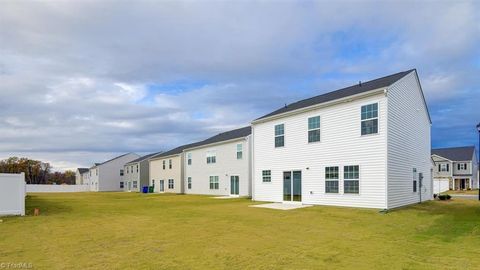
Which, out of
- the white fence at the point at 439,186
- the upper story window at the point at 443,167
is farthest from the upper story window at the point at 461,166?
the white fence at the point at 439,186

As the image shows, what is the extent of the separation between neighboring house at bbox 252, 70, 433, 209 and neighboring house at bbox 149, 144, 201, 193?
20.9 m

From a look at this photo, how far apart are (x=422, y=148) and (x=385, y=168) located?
787cm

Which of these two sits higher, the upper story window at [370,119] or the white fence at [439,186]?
the upper story window at [370,119]

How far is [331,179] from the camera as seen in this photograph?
20.3 metres

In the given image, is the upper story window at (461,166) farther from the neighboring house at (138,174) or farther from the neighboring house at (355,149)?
the neighboring house at (138,174)

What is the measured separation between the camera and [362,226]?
41.8ft

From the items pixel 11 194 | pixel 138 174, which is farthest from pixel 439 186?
pixel 11 194

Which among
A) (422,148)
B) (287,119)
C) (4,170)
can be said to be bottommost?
(4,170)

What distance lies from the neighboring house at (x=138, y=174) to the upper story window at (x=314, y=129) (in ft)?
142

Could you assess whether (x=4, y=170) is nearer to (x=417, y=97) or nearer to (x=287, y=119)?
(x=287, y=119)

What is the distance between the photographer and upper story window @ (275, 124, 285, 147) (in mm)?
24161

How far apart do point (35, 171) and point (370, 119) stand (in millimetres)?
94755

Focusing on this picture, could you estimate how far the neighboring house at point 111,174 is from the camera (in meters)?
67.3

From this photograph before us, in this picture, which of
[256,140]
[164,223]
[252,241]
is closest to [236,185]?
[256,140]
